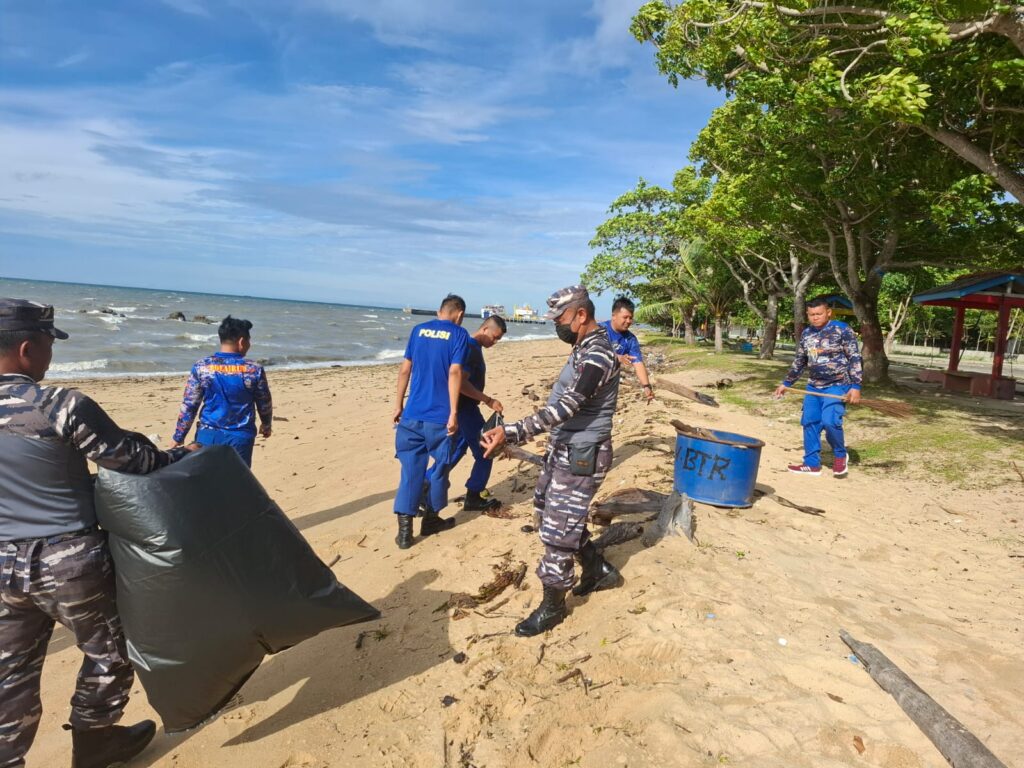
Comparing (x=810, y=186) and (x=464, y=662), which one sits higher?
(x=810, y=186)

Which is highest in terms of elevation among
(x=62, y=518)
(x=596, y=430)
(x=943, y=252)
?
(x=943, y=252)

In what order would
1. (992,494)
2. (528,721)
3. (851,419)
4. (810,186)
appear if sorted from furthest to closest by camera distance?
(810,186), (851,419), (992,494), (528,721)

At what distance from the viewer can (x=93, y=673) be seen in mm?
2379

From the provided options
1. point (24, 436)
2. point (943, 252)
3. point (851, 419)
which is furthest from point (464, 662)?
point (943, 252)

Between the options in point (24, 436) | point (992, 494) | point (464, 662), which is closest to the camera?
point (24, 436)

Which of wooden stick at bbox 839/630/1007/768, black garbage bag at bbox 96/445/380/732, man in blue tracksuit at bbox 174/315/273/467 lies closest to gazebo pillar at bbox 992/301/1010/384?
wooden stick at bbox 839/630/1007/768

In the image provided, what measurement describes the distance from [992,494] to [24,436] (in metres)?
8.20

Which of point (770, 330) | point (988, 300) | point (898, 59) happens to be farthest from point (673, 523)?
point (770, 330)

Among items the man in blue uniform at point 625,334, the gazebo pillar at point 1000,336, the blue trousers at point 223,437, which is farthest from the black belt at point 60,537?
the gazebo pillar at point 1000,336

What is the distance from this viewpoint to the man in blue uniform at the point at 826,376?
21.1 ft

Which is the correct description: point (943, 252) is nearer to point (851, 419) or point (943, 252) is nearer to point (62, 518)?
point (851, 419)

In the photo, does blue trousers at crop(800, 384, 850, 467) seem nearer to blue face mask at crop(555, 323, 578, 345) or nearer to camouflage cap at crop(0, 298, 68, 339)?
blue face mask at crop(555, 323, 578, 345)

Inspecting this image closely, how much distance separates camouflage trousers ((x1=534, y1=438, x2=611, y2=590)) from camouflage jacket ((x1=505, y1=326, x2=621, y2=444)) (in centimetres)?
11

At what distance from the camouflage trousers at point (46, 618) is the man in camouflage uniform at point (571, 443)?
5.83ft
